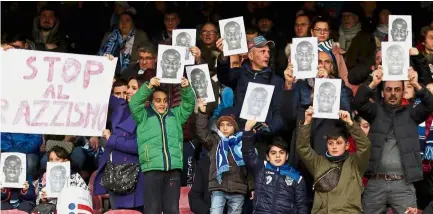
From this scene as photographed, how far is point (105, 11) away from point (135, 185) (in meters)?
3.90

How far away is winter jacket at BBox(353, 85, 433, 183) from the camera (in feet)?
45.3

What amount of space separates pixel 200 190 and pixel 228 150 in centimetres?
53

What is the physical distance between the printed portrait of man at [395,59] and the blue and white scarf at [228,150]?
1.65 meters

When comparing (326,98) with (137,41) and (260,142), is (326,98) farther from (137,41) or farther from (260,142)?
(137,41)

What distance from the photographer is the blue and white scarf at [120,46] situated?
16875 mm

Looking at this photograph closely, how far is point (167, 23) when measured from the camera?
16953 mm

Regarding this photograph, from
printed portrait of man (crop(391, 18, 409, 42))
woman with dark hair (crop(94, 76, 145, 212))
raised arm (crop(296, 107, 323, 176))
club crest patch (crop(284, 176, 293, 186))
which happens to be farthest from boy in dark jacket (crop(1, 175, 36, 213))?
printed portrait of man (crop(391, 18, 409, 42))

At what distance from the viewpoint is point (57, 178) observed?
14719 millimetres

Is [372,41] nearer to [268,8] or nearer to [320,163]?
[268,8]

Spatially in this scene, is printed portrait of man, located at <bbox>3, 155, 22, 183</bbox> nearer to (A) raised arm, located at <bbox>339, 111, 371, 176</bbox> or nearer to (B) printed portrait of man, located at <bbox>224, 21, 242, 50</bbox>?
(B) printed portrait of man, located at <bbox>224, 21, 242, 50</bbox>

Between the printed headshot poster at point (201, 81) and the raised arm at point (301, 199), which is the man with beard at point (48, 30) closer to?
the printed headshot poster at point (201, 81)

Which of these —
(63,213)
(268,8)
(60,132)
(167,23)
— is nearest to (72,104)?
(60,132)

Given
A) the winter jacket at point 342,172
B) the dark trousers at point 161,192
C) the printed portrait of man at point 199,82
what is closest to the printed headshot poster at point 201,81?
the printed portrait of man at point 199,82

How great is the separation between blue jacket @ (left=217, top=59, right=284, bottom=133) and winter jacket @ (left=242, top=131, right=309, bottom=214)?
0.71 m
